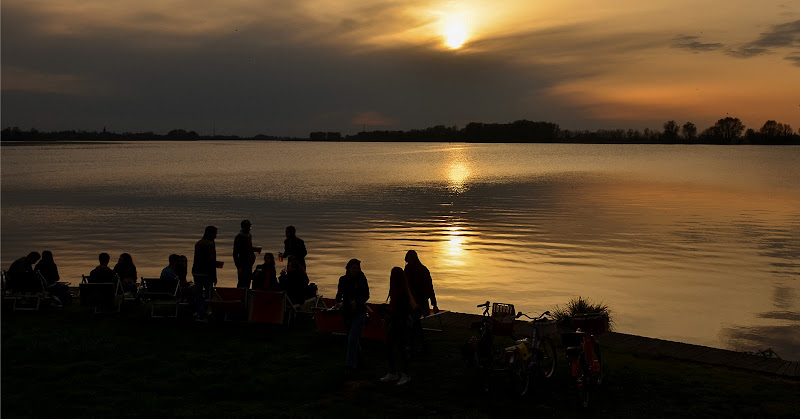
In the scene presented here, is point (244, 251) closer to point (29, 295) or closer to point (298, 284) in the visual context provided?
point (298, 284)

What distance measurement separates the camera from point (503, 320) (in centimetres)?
1029

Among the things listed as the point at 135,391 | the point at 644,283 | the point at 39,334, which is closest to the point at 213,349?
the point at 135,391

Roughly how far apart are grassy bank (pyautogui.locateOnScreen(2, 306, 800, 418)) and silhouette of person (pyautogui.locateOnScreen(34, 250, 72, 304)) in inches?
96.9

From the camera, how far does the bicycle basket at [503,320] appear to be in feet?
33.7

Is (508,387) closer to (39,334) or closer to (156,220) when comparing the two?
(39,334)

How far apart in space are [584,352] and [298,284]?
6445 millimetres

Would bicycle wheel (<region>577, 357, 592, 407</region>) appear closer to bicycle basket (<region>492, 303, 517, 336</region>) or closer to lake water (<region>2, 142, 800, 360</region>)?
bicycle basket (<region>492, 303, 517, 336</region>)

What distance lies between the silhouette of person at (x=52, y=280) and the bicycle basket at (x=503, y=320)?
10.1 meters

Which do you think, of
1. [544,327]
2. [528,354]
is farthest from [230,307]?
[544,327]

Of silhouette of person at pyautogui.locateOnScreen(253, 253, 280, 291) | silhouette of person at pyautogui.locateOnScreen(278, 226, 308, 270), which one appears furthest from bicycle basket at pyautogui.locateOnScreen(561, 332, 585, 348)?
silhouette of person at pyautogui.locateOnScreen(253, 253, 280, 291)

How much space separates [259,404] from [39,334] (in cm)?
570

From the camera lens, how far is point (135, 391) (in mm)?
10188

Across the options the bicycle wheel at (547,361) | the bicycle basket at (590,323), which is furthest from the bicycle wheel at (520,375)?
the bicycle basket at (590,323)

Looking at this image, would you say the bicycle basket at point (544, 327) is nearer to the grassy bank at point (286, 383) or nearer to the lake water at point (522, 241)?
the grassy bank at point (286, 383)
